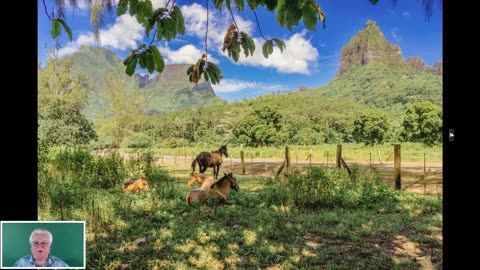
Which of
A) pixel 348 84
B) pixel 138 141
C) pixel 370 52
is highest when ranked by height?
pixel 370 52

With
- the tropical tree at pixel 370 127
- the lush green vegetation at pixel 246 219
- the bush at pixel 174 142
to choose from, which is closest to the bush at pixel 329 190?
the lush green vegetation at pixel 246 219

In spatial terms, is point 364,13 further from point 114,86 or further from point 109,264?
point 109,264

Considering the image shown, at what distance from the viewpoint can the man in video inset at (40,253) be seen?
1095 millimetres

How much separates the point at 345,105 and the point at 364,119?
0.46ft

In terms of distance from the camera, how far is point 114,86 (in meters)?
1.88

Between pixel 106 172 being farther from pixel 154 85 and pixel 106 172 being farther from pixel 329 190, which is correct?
pixel 329 190

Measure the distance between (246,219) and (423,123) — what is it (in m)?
1.08

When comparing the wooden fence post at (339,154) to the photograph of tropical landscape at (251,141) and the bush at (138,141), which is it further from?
the bush at (138,141)

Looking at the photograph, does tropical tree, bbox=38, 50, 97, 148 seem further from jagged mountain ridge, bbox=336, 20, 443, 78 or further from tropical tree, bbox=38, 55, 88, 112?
jagged mountain ridge, bbox=336, 20, 443, 78

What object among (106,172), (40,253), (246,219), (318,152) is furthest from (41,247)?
(318,152)

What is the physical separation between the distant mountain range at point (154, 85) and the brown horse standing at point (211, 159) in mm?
266

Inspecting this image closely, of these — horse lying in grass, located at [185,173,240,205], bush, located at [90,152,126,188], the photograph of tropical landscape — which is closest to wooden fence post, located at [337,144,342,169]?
the photograph of tropical landscape

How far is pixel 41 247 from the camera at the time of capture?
3.66 ft
